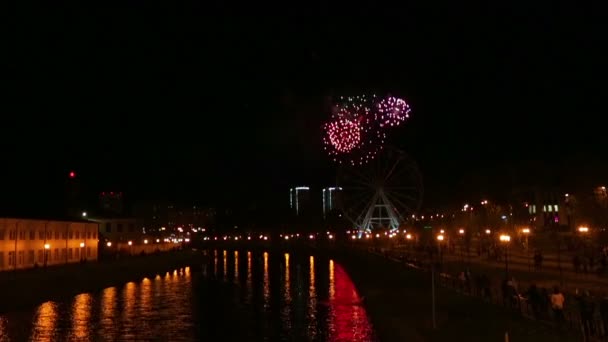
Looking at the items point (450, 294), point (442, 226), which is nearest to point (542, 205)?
point (442, 226)

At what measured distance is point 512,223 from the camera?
64375mm

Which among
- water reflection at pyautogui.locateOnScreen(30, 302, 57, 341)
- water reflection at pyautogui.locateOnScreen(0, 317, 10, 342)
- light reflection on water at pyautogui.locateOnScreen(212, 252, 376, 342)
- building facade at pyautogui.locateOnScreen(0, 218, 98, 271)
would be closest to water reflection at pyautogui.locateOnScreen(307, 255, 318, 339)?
light reflection on water at pyautogui.locateOnScreen(212, 252, 376, 342)

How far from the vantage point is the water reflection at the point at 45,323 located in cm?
2700

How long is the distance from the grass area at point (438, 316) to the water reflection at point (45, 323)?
12.8m

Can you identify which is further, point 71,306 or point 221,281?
point 221,281

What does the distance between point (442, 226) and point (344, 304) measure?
49078 mm

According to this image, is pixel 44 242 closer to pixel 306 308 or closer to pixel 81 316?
pixel 81 316

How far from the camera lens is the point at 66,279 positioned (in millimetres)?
41750

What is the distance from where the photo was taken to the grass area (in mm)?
17688

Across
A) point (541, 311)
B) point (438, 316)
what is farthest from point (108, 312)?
point (541, 311)

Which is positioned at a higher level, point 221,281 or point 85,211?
point 85,211

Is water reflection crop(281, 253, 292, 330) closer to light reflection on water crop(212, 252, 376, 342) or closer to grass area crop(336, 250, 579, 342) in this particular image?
light reflection on water crop(212, 252, 376, 342)

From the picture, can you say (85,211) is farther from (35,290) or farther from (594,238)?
(594,238)

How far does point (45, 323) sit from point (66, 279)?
11939 mm
